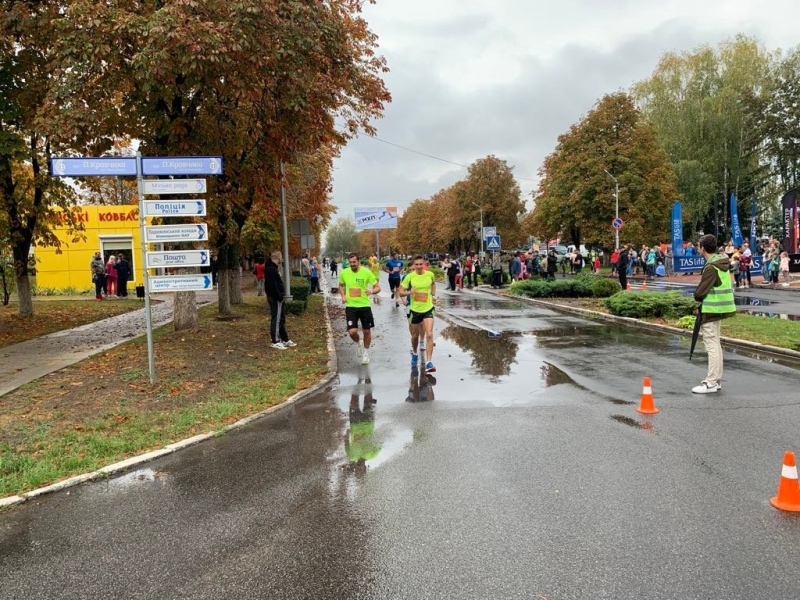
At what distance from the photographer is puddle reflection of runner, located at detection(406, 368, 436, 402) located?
7.51m

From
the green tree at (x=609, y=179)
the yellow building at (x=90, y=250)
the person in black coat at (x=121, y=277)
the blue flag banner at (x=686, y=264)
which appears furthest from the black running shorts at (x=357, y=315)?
the green tree at (x=609, y=179)

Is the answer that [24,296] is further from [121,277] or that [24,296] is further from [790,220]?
[790,220]

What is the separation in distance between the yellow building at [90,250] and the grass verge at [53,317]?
893cm

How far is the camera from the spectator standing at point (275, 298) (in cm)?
1118

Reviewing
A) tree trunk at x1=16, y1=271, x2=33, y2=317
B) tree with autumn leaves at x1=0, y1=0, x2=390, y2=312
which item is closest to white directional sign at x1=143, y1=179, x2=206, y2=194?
tree with autumn leaves at x1=0, y1=0, x2=390, y2=312

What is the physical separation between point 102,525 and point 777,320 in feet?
46.9

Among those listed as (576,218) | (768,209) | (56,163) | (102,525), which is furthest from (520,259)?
(768,209)

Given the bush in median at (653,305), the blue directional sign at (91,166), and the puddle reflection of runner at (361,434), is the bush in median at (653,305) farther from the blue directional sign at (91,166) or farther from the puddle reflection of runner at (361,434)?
the blue directional sign at (91,166)

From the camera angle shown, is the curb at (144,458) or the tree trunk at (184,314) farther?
the tree trunk at (184,314)

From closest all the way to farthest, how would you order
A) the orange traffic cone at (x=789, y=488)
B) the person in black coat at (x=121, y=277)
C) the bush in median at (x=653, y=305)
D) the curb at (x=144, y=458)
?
the orange traffic cone at (x=789, y=488), the curb at (x=144, y=458), the bush in median at (x=653, y=305), the person in black coat at (x=121, y=277)

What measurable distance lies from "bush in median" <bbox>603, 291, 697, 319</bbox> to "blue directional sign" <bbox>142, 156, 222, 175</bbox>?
36.6ft

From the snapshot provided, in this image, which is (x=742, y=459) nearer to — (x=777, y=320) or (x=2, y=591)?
(x=2, y=591)

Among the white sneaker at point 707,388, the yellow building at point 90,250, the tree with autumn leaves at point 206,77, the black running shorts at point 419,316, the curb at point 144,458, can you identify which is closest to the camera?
the curb at point 144,458

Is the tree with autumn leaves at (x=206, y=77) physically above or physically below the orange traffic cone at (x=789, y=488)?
above
